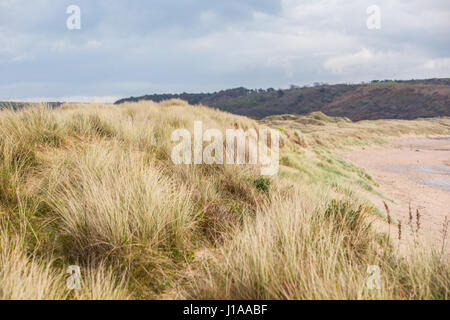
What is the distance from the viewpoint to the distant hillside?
73688 millimetres

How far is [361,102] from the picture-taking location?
88875mm

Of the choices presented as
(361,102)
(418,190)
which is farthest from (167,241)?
(361,102)

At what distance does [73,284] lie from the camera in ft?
7.00

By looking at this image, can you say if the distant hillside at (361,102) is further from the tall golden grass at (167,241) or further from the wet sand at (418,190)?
the tall golden grass at (167,241)

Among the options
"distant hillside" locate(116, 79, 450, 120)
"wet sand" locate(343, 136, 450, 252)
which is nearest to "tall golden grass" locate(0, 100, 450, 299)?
"wet sand" locate(343, 136, 450, 252)

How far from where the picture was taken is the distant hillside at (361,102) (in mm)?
73688

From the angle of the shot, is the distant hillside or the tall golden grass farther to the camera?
the distant hillside

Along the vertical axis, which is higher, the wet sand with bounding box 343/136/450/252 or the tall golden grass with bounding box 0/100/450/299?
the tall golden grass with bounding box 0/100/450/299

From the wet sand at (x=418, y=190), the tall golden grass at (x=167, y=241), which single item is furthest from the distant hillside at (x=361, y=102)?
the tall golden grass at (x=167, y=241)

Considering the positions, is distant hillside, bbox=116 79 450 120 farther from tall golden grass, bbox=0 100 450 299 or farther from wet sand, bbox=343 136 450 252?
tall golden grass, bbox=0 100 450 299

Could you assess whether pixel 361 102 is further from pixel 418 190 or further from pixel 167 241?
pixel 167 241
